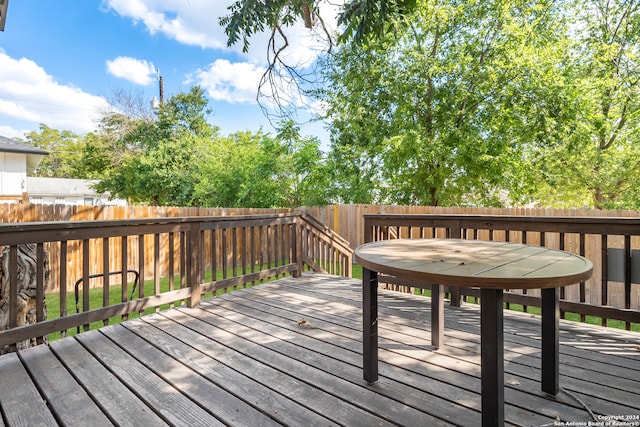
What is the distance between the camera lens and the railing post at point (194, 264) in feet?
11.1

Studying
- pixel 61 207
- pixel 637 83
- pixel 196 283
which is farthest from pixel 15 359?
pixel 637 83

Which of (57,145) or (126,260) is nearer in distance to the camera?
(126,260)

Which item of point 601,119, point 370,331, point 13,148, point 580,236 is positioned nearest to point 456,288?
point 580,236

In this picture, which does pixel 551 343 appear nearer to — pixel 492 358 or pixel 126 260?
pixel 492 358

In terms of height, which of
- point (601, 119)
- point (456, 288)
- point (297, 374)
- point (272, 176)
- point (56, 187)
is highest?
point (601, 119)

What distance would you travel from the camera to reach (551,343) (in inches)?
69.6

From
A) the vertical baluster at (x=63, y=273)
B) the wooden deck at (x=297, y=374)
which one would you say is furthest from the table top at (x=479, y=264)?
the vertical baluster at (x=63, y=273)

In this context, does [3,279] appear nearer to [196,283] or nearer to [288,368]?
[196,283]

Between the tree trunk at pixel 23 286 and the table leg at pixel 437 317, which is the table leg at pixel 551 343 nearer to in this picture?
the table leg at pixel 437 317

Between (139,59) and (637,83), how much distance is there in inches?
898

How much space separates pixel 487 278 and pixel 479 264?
29 centimetres

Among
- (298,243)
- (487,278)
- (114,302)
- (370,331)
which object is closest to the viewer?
(487,278)

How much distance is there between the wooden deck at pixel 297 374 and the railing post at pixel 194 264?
0.34 m

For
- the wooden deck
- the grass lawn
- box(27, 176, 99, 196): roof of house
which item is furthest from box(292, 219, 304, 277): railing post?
box(27, 176, 99, 196): roof of house
